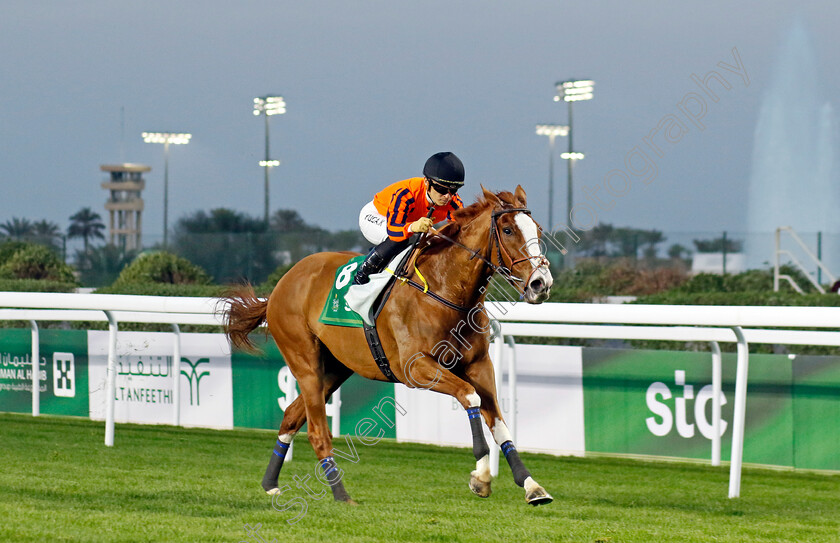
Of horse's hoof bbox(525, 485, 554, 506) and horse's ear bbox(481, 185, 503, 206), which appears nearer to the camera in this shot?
horse's hoof bbox(525, 485, 554, 506)

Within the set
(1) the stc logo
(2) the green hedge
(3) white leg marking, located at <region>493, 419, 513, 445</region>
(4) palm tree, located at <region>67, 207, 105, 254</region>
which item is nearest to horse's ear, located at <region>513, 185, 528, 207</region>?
(3) white leg marking, located at <region>493, 419, 513, 445</region>

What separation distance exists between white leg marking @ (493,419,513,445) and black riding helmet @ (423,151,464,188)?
1026 mm

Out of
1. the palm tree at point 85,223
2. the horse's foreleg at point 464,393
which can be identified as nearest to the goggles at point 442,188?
the horse's foreleg at point 464,393

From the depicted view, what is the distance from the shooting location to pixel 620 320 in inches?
193

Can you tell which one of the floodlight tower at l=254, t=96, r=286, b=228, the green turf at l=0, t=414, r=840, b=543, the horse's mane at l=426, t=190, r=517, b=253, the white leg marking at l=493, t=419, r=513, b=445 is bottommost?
the green turf at l=0, t=414, r=840, b=543

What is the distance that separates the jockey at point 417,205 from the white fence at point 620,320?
1010 millimetres

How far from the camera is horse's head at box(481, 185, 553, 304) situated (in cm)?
371

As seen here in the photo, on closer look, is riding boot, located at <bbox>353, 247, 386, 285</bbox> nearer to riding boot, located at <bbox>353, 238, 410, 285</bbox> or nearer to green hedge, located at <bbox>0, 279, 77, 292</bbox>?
riding boot, located at <bbox>353, 238, 410, 285</bbox>

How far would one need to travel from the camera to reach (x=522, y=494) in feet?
16.1

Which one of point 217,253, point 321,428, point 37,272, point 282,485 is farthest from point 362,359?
point 217,253

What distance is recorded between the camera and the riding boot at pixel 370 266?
4.45 meters

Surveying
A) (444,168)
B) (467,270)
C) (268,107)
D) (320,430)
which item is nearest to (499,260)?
(467,270)

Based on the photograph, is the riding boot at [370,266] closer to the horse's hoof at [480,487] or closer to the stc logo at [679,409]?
the horse's hoof at [480,487]

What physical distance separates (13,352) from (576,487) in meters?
5.02
